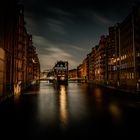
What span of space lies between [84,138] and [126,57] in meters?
76.7

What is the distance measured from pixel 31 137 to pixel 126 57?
77.3 metres

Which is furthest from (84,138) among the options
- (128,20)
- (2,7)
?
(128,20)

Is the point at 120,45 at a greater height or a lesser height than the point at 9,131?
greater

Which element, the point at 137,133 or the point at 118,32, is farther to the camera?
the point at 118,32

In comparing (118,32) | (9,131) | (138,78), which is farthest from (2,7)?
(118,32)

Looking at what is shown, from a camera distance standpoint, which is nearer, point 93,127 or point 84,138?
point 84,138

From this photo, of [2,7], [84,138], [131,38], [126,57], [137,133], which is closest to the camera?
[84,138]

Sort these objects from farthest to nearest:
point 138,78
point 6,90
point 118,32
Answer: point 118,32, point 138,78, point 6,90

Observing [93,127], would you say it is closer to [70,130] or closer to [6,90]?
[70,130]

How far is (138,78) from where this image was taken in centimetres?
7150

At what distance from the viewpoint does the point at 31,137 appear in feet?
39.5

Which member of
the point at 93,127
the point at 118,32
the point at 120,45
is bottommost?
the point at 93,127

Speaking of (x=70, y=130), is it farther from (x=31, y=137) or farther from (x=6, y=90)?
(x=6, y=90)

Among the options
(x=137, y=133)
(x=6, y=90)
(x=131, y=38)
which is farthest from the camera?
(x=131, y=38)
